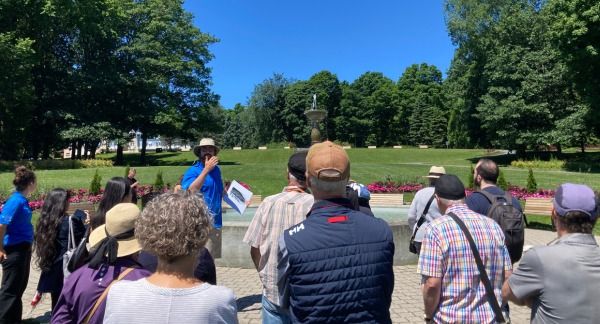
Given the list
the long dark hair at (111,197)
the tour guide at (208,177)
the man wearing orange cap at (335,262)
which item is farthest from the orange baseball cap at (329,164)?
the tour guide at (208,177)

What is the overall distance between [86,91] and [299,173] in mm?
40785

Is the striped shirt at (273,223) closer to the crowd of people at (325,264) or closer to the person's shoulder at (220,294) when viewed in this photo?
the crowd of people at (325,264)

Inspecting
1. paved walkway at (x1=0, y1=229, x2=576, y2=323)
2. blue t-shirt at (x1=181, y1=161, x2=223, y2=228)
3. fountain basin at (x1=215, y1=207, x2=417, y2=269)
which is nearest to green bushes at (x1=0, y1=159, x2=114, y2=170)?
paved walkway at (x1=0, y1=229, x2=576, y2=323)

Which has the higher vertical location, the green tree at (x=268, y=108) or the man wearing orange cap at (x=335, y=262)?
the green tree at (x=268, y=108)

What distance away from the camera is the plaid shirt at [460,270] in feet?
9.30

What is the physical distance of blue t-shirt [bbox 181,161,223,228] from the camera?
18.3ft

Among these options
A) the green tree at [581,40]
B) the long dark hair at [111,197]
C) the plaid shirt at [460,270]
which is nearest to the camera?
the plaid shirt at [460,270]

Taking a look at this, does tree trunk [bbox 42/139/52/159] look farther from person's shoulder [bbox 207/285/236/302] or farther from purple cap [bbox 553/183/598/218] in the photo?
purple cap [bbox 553/183/598/218]

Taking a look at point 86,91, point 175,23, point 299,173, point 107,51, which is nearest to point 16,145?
point 86,91

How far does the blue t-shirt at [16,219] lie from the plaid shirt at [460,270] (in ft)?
15.5

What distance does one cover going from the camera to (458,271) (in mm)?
2842

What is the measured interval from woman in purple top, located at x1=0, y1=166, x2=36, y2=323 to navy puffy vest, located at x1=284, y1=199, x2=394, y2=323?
4.31 meters

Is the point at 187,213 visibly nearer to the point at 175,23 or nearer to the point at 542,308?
the point at 542,308

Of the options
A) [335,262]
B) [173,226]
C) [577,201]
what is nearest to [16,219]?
[173,226]
